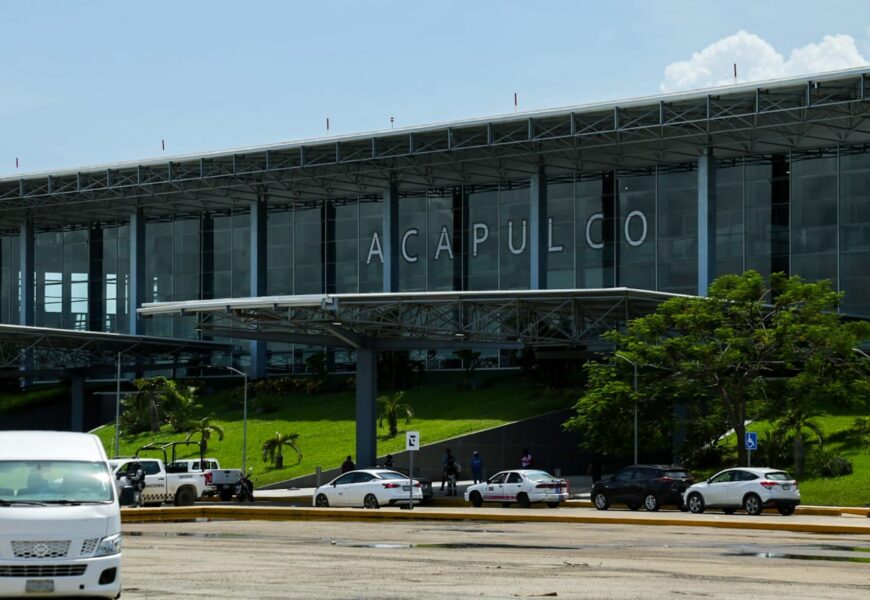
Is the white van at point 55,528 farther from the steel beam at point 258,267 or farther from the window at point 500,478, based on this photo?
the steel beam at point 258,267

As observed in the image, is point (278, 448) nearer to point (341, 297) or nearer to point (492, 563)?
point (341, 297)

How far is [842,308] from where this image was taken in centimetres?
7138

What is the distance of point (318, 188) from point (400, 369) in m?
12.8

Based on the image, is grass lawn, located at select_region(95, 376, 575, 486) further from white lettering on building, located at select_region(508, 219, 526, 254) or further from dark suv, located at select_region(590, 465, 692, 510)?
dark suv, located at select_region(590, 465, 692, 510)

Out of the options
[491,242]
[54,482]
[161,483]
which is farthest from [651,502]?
[491,242]

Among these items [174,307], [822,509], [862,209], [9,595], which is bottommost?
[822,509]

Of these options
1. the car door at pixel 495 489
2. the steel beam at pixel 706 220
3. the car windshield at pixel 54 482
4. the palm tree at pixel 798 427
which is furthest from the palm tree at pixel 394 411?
the car windshield at pixel 54 482

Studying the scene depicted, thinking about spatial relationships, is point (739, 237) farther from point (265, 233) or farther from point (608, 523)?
point (608, 523)

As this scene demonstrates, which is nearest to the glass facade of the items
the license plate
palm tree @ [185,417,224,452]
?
palm tree @ [185,417,224,452]

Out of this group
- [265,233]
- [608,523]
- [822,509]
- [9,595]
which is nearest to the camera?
[9,595]

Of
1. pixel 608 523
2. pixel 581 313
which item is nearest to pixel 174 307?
pixel 581 313

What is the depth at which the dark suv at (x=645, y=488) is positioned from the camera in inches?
1796

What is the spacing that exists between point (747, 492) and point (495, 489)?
983cm

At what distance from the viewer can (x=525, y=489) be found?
157 feet
